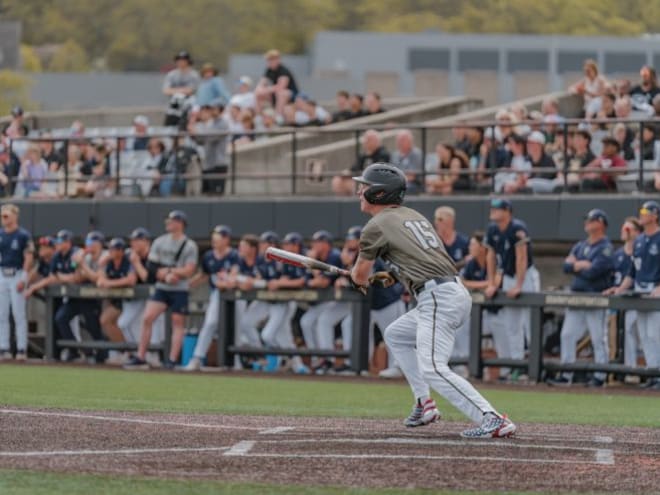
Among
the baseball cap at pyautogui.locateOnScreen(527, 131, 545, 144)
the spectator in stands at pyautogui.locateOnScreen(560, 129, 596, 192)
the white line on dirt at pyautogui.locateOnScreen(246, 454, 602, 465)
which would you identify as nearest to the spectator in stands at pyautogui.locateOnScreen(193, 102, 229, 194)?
the baseball cap at pyautogui.locateOnScreen(527, 131, 545, 144)

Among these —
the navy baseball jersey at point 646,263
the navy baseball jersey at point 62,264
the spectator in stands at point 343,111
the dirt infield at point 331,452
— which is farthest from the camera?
the spectator in stands at point 343,111

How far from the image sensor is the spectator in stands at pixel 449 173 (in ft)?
72.4

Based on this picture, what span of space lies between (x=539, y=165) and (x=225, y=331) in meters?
4.60

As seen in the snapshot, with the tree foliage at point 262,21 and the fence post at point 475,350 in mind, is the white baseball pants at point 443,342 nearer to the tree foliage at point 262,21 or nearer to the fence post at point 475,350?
the fence post at point 475,350

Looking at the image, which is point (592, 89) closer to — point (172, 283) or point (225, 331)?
point (225, 331)

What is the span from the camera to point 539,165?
21.5 m

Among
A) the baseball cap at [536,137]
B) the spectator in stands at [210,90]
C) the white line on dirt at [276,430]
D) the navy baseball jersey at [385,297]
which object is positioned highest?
the spectator in stands at [210,90]

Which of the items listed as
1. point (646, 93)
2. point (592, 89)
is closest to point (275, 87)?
point (592, 89)

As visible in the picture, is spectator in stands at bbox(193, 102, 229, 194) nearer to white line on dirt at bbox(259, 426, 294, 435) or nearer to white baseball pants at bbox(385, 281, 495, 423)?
white line on dirt at bbox(259, 426, 294, 435)

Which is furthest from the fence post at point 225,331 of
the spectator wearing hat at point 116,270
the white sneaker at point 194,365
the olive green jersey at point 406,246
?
the olive green jersey at point 406,246

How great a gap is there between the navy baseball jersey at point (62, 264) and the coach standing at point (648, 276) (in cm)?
793

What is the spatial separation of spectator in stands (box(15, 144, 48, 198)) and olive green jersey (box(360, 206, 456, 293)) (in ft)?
51.2

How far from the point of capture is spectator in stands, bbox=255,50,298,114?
87.6 ft

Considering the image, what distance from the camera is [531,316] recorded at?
1859 cm
